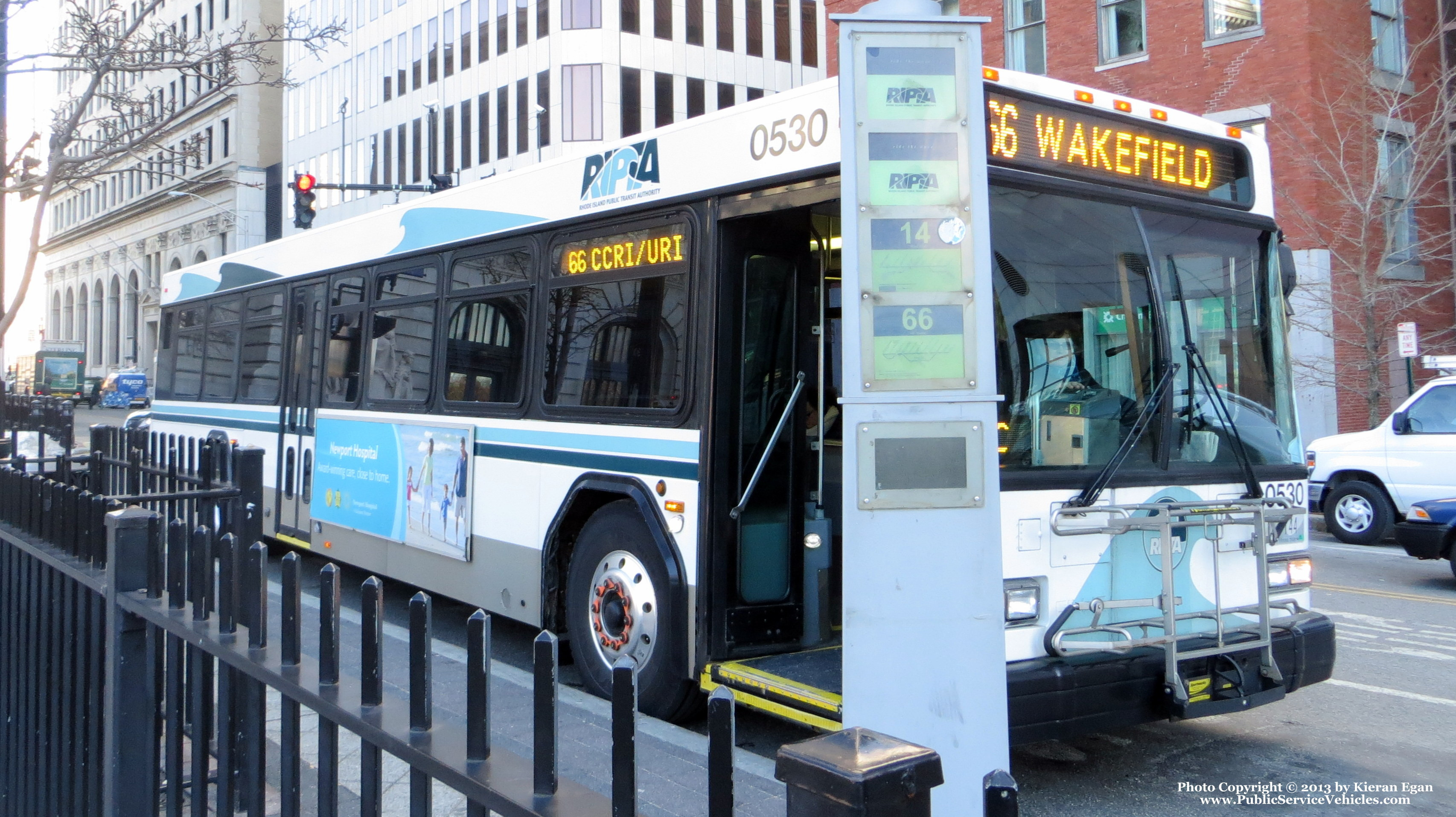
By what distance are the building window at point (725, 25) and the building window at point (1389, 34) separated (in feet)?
86.2

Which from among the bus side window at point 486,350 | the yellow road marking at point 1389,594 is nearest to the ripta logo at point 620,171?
the bus side window at point 486,350

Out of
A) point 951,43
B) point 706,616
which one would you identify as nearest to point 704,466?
point 706,616

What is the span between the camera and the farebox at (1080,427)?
4910mm

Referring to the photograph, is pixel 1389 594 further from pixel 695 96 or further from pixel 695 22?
pixel 695 22

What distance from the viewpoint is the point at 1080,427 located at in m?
5.00

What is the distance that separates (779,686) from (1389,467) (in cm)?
1159

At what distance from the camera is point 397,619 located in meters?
8.77

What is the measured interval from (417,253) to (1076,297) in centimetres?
513

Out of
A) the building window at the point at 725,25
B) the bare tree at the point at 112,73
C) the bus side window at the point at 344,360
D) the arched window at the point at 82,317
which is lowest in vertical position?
the bus side window at the point at 344,360

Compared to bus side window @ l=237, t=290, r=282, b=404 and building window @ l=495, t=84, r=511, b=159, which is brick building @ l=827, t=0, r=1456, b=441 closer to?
bus side window @ l=237, t=290, r=282, b=404

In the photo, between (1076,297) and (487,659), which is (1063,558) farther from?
(487,659)

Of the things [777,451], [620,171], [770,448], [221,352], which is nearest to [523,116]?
[221,352]

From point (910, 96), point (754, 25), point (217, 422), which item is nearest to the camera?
point (910, 96)

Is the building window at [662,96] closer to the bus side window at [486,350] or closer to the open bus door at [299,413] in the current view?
the open bus door at [299,413]
